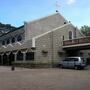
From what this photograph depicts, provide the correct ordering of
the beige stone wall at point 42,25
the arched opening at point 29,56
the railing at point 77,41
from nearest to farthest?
the railing at point 77,41, the arched opening at point 29,56, the beige stone wall at point 42,25

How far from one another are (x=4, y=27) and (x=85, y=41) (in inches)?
1235

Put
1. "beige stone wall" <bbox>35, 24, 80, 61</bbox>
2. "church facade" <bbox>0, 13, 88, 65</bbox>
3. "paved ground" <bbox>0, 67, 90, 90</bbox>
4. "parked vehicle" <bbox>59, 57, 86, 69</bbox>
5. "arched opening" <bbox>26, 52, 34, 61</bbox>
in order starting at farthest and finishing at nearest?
"arched opening" <bbox>26, 52, 34, 61</bbox> → "church facade" <bbox>0, 13, 88, 65</bbox> → "beige stone wall" <bbox>35, 24, 80, 61</bbox> → "parked vehicle" <bbox>59, 57, 86, 69</bbox> → "paved ground" <bbox>0, 67, 90, 90</bbox>

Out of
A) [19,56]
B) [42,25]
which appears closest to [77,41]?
[42,25]

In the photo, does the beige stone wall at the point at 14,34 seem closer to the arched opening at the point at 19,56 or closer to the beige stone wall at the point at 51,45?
the arched opening at the point at 19,56

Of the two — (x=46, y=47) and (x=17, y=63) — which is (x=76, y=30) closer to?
(x=46, y=47)

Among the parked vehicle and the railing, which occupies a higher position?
the railing

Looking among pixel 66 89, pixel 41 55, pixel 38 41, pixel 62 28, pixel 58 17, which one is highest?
pixel 58 17

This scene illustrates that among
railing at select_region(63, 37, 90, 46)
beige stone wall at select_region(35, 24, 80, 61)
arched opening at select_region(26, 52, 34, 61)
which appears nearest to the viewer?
railing at select_region(63, 37, 90, 46)

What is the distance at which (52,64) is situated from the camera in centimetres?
3503

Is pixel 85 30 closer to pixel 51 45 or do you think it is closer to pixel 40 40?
pixel 51 45

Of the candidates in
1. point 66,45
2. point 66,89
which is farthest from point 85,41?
point 66,89

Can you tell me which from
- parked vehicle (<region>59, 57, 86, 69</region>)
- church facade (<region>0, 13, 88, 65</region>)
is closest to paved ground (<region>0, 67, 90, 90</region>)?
parked vehicle (<region>59, 57, 86, 69</region>)

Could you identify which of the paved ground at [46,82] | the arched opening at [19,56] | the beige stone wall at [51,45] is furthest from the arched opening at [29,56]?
the paved ground at [46,82]

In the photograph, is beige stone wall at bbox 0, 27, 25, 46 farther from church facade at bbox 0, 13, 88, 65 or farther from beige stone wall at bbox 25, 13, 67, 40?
beige stone wall at bbox 25, 13, 67, 40
